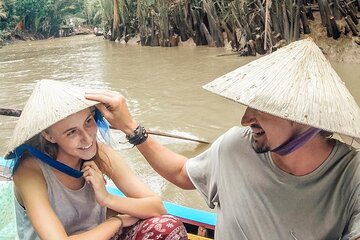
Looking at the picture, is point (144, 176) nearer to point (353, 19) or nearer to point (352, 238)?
point (352, 238)

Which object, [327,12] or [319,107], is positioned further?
[327,12]

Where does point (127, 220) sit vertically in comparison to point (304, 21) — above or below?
below

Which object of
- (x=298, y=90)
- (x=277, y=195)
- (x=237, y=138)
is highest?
(x=298, y=90)

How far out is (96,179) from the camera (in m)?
1.65

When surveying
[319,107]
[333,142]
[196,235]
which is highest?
[319,107]

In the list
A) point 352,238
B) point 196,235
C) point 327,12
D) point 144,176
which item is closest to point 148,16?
point 327,12

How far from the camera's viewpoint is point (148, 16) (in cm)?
1512

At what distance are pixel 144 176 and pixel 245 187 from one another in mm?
2616

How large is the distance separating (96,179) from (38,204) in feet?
0.70

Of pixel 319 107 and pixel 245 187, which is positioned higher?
pixel 319 107

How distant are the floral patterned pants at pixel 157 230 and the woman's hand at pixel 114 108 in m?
0.39

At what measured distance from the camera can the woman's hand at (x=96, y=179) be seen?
164 cm

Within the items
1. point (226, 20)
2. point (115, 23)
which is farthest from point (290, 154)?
point (115, 23)

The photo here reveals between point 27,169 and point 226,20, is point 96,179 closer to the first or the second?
point 27,169
